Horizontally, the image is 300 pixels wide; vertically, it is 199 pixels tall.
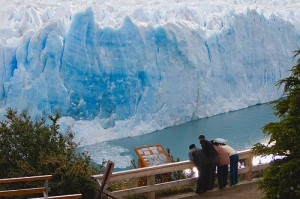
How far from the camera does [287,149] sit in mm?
2309

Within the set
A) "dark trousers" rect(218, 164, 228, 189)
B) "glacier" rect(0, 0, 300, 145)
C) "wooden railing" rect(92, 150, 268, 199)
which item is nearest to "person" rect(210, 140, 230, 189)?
"dark trousers" rect(218, 164, 228, 189)

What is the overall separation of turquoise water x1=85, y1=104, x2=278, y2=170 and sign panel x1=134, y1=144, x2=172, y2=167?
20.4ft

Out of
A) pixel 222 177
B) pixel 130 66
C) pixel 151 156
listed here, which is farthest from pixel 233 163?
pixel 130 66

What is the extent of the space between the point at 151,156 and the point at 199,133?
30.3ft

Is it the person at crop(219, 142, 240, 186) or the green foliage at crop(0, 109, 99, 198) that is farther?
the person at crop(219, 142, 240, 186)

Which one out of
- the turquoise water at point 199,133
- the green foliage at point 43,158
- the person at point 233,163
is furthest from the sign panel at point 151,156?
the turquoise water at point 199,133

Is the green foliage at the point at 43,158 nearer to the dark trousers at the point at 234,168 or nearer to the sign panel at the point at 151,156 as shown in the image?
the sign panel at the point at 151,156

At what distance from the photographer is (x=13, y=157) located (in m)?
3.93

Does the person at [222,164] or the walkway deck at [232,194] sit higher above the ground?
the person at [222,164]

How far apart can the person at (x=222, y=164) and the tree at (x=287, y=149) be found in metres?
1.99

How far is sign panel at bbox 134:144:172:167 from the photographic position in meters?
4.48

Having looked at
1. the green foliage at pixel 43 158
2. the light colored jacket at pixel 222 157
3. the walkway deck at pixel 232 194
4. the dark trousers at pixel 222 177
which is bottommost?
the walkway deck at pixel 232 194

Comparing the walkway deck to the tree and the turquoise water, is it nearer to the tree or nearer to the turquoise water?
the tree

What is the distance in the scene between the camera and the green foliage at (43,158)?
12.1 feet
